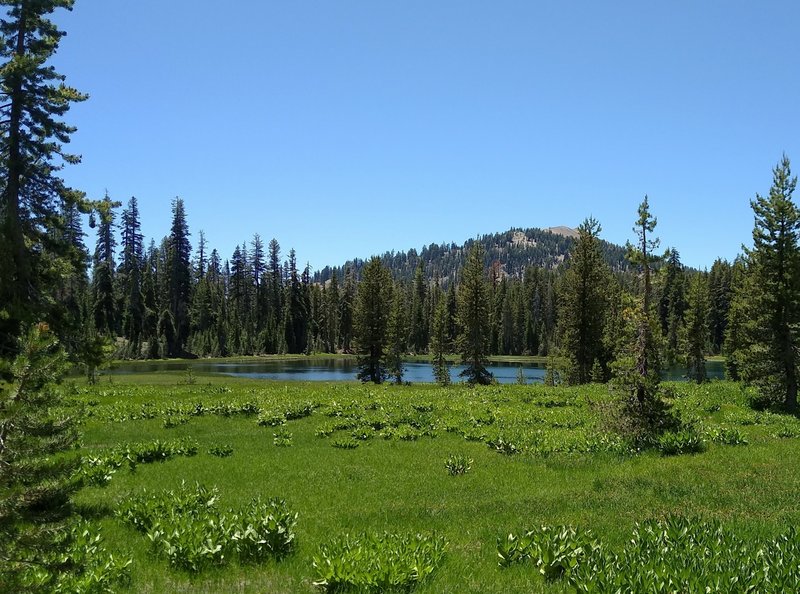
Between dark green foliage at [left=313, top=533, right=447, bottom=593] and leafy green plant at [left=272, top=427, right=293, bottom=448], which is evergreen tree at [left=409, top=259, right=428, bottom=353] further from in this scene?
dark green foliage at [left=313, top=533, right=447, bottom=593]

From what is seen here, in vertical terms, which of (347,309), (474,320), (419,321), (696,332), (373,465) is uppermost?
(347,309)

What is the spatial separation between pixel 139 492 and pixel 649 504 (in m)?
11.9

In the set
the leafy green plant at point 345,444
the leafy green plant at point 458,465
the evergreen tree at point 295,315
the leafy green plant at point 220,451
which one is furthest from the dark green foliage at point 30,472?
the evergreen tree at point 295,315

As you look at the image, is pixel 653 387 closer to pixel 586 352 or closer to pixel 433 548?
pixel 433 548

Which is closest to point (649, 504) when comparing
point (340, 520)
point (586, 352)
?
point (340, 520)

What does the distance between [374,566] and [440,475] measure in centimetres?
855

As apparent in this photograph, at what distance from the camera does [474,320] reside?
55969 millimetres

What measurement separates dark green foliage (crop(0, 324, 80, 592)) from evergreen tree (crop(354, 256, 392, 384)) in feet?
173

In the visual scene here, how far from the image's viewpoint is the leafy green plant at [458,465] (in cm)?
1622

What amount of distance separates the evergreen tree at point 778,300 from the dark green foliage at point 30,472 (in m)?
31.8

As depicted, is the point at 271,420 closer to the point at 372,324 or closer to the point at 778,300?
the point at 778,300

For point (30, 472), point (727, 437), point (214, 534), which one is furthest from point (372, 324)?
point (30, 472)

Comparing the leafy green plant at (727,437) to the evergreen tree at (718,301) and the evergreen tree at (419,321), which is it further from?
the evergreen tree at (419,321)

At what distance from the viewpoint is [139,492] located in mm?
13172
